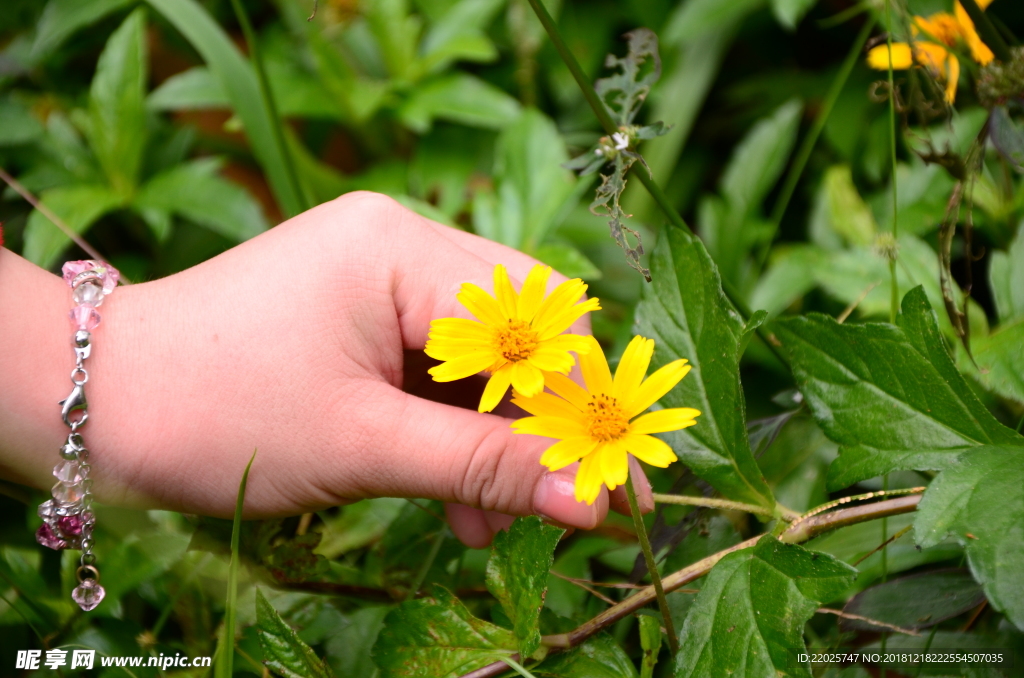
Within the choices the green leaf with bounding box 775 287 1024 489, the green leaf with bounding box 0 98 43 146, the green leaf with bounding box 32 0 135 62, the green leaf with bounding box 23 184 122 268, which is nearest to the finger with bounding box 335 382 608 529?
the green leaf with bounding box 775 287 1024 489

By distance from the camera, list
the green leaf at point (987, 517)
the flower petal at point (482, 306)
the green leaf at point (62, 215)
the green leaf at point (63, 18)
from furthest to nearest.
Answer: the green leaf at point (63, 18) < the green leaf at point (62, 215) < the flower petal at point (482, 306) < the green leaf at point (987, 517)

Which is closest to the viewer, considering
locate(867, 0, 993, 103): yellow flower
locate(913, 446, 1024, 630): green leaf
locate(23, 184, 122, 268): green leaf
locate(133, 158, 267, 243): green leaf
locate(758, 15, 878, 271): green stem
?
locate(913, 446, 1024, 630): green leaf

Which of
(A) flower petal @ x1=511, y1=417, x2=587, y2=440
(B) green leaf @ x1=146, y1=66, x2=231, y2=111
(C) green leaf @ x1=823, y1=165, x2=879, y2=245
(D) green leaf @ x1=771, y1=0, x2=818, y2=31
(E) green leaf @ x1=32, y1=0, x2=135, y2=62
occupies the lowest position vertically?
(A) flower petal @ x1=511, y1=417, x2=587, y2=440

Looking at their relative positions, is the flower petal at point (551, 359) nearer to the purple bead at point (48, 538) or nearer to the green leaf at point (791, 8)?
the purple bead at point (48, 538)

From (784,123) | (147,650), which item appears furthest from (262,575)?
(784,123)

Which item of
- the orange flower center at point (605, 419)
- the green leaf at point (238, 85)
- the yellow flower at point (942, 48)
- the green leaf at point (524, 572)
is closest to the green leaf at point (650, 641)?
the green leaf at point (524, 572)

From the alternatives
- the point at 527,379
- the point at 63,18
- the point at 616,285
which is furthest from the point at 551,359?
the point at 63,18

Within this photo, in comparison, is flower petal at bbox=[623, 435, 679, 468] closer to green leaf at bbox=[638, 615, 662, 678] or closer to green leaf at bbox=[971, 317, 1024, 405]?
green leaf at bbox=[638, 615, 662, 678]
